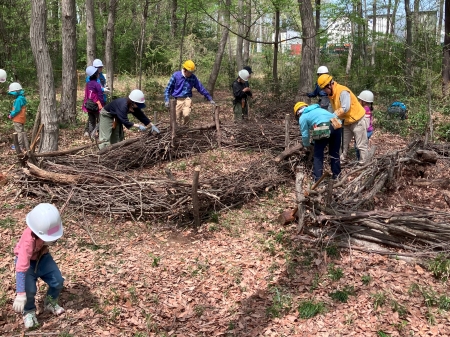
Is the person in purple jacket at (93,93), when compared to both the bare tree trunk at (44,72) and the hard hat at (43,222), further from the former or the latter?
the hard hat at (43,222)

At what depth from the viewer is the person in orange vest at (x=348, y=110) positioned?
5.52 metres

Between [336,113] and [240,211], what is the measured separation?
1.94 meters

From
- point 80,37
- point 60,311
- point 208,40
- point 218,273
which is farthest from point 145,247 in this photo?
point 80,37

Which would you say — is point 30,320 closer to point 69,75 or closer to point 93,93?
point 93,93

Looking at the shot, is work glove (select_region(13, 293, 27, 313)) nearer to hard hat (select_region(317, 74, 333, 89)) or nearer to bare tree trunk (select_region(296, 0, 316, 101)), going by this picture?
hard hat (select_region(317, 74, 333, 89))

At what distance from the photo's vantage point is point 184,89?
779 cm

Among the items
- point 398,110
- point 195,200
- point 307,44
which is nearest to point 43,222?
point 195,200

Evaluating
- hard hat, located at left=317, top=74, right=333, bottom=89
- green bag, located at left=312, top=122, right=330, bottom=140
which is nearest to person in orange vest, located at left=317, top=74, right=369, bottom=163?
hard hat, located at left=317, top=74, right=333, bottom=89

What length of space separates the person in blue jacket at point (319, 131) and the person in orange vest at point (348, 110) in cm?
35

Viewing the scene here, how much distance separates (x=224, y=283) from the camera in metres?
3.96

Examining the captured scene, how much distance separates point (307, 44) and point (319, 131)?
14.7 feet

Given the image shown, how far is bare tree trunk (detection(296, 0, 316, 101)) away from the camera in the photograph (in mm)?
8852

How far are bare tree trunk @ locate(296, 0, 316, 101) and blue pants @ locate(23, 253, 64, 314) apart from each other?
22.0 ft

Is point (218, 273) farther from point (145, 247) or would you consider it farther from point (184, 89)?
point (184, 89)
